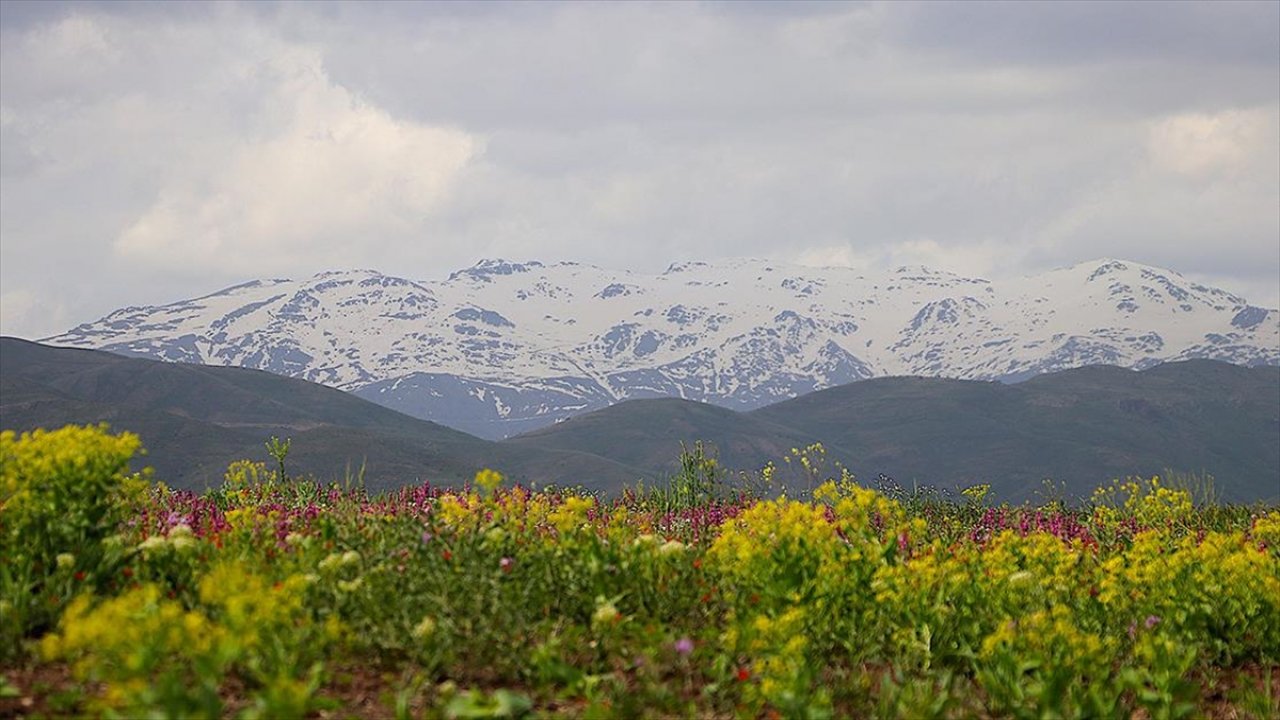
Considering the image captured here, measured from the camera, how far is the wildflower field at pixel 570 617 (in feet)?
23.5

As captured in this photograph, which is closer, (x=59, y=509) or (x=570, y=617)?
(x=59, y=509)

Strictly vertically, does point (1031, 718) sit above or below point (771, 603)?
below

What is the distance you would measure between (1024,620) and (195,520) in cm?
788

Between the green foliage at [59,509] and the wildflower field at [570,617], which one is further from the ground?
the green foliage at [59,509]

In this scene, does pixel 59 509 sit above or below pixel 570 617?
above

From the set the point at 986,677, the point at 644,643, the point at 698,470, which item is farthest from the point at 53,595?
the point at 698,470

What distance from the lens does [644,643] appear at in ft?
28.5

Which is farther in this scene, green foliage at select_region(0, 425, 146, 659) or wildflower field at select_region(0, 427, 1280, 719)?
green foliage at select_region(0, 425, 146, 659)

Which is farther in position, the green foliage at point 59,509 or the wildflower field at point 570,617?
the green foliage at point 59,509

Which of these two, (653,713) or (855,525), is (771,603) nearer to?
(653,713)

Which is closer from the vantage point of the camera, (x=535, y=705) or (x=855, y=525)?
(x=535, y=705)

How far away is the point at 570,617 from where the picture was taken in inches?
356

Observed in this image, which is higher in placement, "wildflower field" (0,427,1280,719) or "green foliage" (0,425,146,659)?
"green foliage" (0,425,146,659)

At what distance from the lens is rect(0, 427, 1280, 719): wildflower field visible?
7164 mm
